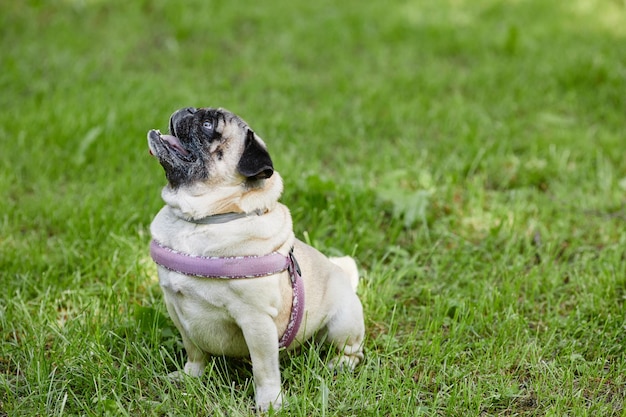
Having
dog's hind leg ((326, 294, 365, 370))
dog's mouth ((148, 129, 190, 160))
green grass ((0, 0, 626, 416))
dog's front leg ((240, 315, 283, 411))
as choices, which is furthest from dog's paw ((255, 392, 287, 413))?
dog's mouth ((148, 129, 190, 160))

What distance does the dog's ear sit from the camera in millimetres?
2982

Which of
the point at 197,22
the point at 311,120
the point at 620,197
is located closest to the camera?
the point at 620,197

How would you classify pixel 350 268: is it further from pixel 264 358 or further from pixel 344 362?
pixel 264 358

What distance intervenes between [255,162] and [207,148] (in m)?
0.25

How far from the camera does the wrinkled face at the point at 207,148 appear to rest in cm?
308

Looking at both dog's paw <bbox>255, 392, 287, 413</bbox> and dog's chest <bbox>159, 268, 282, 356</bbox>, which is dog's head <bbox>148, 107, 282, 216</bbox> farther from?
dog's paw <bbox>255, 392, 287, 413</bbox>

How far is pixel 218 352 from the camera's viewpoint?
3.33 metres

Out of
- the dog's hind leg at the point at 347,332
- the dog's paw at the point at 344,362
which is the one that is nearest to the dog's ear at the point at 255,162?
the dog's hind leg at the point at 347,332

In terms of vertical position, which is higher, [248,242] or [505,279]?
[248,242]

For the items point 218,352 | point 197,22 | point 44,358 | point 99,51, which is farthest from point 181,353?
point 197,22

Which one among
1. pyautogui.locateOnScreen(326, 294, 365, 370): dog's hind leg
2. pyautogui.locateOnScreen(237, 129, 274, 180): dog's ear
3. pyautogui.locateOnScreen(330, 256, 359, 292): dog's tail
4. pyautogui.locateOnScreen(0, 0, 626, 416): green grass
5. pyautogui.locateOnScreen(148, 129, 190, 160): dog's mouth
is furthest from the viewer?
pyautogui.locateOnScreen(330, 256, 359, 292): dog's tail

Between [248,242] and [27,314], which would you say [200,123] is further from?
[27,314]

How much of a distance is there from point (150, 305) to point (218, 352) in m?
0.79

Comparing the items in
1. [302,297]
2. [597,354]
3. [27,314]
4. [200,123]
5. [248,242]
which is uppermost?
[200,123]
